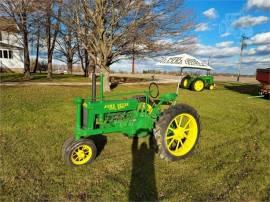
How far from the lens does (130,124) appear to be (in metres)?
4.50

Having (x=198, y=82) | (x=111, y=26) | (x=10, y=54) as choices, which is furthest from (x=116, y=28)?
(x=10, y=54)

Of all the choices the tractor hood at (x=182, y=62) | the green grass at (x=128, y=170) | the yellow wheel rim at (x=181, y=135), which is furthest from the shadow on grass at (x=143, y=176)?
the tractor hood at (x=182, y=62)

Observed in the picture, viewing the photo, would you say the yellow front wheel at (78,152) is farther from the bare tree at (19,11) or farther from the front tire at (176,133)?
the bare tree at (19,11)

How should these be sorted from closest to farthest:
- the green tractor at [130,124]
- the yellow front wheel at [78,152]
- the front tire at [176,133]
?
the yellow front wheel at [78,152], the green tractor at [130,124], the front tire at [176,133]

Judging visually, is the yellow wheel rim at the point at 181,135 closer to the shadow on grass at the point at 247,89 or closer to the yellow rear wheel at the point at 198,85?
the yellow rear wheel at the point at 198,85

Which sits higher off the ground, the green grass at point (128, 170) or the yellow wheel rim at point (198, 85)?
the yellow wheel rim at point (198, 85)

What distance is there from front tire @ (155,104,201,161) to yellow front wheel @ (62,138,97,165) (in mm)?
1205

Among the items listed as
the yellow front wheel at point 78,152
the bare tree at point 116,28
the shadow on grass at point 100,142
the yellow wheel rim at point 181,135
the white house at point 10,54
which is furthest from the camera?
the white house at point 10,54

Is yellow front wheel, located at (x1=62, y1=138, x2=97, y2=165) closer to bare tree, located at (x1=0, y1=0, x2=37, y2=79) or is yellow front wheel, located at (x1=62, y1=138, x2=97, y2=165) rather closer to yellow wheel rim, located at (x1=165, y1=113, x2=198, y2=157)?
yellow wheel rim, located at (x1=165, y1=113, x2=198, y2=157)

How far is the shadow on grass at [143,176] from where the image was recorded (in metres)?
3.24

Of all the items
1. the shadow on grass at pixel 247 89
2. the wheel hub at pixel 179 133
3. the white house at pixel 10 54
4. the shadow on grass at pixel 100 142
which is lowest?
the shadow on grass at pixel 100 142

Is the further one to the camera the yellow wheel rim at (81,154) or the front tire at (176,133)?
the front tire at (176,133)

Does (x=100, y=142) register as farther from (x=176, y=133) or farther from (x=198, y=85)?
(x=198, y=85)

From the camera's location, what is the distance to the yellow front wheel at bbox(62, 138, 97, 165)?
12.8 ft
